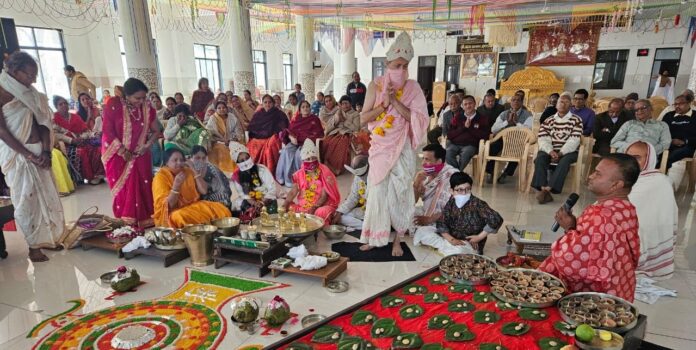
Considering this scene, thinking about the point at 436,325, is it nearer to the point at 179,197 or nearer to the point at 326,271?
the point at 326,271

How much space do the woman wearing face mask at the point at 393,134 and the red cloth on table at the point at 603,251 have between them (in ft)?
4.88

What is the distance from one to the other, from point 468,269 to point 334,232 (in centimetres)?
184

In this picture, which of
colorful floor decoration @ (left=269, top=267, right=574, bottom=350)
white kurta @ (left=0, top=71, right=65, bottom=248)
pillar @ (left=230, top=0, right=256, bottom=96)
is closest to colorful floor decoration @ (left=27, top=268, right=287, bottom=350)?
colorful floor decoration @ (left=269, top=267, right=574, bottom=350)

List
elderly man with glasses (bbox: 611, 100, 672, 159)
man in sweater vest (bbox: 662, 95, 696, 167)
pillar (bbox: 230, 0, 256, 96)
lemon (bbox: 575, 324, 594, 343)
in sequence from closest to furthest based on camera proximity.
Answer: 1. lemon (bbox: 575, 324, 594, 343)
2. elderly man with glasses (bbox: 611, 100, 672, 159)
3. man in sweater vest (bbox: 662, 95, 696, 167)
4. pillar (bbox: 230, 0, 256, 96)

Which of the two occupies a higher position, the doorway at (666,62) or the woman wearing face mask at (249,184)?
the doorway at (666,62)

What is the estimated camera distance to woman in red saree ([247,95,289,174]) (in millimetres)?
6574

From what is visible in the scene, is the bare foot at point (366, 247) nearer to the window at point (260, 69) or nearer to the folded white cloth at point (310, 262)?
the folded white cloth at point (310, 262)

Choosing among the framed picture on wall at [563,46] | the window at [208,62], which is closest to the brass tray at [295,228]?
the window at [208,62]

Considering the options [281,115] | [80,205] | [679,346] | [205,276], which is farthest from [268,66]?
[679,346]

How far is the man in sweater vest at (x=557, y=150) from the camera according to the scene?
5488mm

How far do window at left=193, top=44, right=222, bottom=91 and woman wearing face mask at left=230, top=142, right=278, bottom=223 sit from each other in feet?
40.4

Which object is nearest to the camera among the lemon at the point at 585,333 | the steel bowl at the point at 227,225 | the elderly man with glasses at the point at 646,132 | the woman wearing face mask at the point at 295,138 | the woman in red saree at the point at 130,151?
the lemon at the point at 585,333

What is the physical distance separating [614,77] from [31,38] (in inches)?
748

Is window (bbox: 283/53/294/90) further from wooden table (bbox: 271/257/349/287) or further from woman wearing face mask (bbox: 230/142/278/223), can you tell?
wooden table (bbox: 271/257/349/287)
